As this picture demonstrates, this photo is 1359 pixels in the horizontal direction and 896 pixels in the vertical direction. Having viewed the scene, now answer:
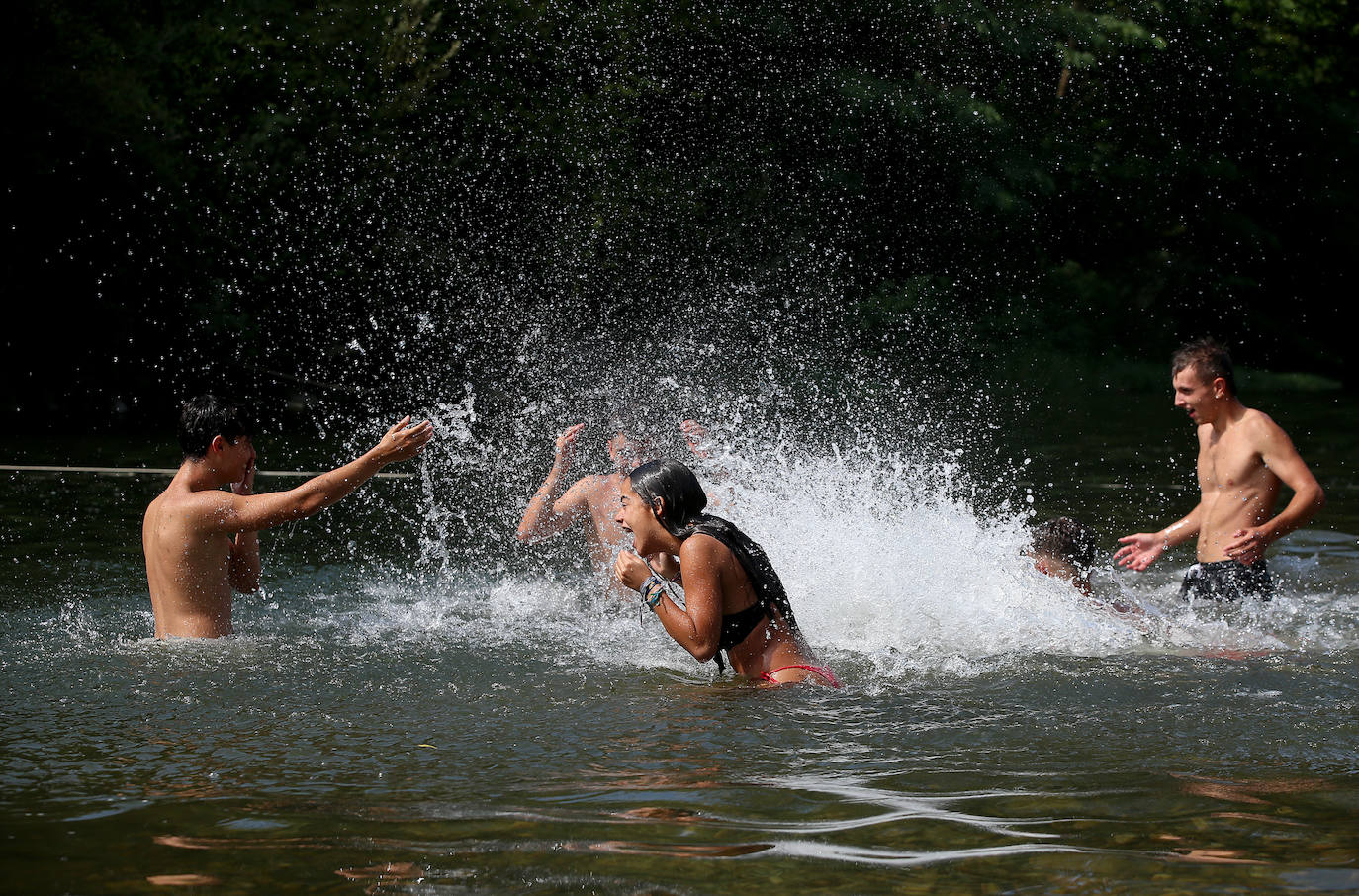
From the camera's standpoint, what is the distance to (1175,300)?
111ft

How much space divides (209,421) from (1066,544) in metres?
4.15

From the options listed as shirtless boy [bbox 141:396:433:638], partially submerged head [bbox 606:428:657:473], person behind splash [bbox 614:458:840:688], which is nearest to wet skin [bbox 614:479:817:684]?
person behind splash [bbox 614:458:840:688]

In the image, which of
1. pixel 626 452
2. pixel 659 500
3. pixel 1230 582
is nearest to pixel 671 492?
pixel 659 500

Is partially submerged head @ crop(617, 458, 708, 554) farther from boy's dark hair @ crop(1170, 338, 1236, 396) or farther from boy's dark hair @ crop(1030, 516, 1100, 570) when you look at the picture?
boy's dark hair @ crop(1170, 338, 1236, 396)

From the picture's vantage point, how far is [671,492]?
5.56 m

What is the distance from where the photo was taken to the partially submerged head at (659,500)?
Answer: 555cm

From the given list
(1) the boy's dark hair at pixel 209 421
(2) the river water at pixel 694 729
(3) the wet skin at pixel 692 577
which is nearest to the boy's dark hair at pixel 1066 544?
(2) the river water at pixel 694 729

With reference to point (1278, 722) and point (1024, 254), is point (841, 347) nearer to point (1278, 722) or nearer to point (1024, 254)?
point (1024, 254)

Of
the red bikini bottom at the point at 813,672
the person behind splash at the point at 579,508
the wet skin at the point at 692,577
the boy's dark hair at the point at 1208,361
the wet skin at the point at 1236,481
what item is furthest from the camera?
the person behind splash at the point at 579,508

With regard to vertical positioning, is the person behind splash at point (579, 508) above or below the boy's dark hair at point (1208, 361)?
below

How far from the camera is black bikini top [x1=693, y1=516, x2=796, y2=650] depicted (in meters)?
5.60

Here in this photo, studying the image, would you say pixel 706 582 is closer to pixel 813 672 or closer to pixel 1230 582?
pixel 813 672

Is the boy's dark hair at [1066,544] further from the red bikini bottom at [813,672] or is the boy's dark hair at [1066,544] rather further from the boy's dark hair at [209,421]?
the boy's dark hair at [209,421]

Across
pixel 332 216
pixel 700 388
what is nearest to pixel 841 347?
pixel 700 388
